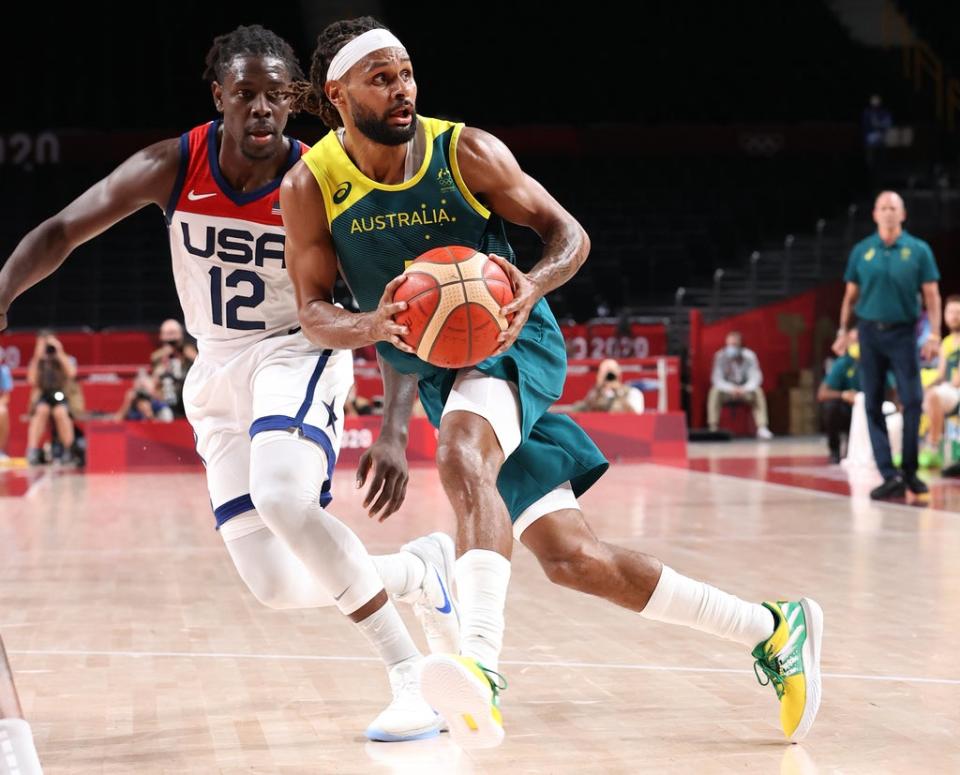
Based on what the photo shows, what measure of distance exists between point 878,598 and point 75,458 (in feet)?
33.4

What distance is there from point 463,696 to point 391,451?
1013 mm

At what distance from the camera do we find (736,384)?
18219mm

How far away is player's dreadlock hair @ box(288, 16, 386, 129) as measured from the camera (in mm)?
3490

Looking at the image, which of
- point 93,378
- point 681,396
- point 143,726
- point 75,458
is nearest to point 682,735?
point 143,726

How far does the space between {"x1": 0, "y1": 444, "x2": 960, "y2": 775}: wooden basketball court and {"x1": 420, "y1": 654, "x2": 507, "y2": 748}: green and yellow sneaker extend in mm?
408

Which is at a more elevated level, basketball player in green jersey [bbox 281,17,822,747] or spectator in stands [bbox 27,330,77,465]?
basketball player in green jersey [bbox 281,17,822,747]

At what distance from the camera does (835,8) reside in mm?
27672

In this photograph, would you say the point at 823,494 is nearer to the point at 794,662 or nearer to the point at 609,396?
the point at 609,396

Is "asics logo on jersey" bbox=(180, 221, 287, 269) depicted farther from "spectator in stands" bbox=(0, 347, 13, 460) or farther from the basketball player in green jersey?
"spectator in stands" bbox=(0, 347, 13, 460)

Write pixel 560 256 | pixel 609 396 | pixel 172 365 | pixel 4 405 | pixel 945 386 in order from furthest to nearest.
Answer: pixel 609 396
pixel 4 405
pixel 172 365
pixel 945 386
pixel 560 256

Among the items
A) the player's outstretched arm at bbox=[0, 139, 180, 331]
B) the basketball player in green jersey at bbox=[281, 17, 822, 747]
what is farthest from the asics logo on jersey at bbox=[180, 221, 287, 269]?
the basketball player in green jersey at bbox=[281, 17, 822, 747]

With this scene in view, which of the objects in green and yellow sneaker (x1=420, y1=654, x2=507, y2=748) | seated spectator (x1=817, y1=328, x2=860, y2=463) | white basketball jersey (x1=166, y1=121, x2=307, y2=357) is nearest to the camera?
green and yellow sneaker (x1=420, y1=654, x2=507, y2=748)

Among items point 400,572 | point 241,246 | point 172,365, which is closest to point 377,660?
point 400,572

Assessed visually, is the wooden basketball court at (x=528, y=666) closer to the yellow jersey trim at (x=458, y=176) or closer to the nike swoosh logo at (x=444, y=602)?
the nike swoosh logo at (x=444, y=602)
